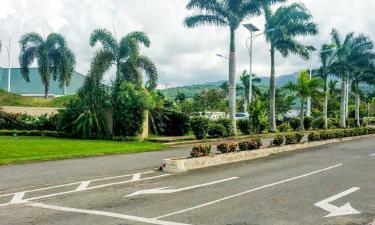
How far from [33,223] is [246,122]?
28933 millimetres

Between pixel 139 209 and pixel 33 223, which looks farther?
pixel 139 209

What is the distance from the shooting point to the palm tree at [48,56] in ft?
150

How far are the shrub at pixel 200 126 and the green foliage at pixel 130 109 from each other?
10.8ft

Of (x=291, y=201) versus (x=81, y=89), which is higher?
(x=81, y=89)

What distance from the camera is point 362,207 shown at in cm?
1097

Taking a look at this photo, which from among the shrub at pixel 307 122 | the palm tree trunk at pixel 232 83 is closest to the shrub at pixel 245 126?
the palm tree trunk at pixel 232 83

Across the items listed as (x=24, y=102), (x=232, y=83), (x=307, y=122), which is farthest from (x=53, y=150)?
(x=307, y=122)

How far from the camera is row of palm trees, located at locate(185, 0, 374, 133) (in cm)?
3456

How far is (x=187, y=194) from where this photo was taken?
1215 centimetres

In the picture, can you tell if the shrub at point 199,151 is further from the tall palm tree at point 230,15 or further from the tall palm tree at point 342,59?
the tall palm tree at point 342,59

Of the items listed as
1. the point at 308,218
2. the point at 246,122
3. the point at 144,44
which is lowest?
the point at 308,218

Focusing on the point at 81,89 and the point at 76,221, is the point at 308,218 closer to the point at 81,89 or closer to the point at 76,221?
the point at 76,221

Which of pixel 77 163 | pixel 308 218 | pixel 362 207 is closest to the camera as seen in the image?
pixel 308 218

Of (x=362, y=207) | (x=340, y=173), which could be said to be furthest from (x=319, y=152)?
(x=362, y=207)
